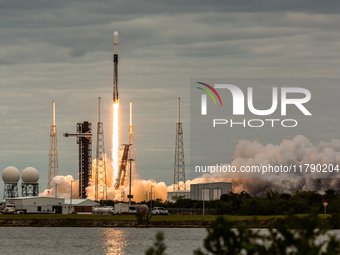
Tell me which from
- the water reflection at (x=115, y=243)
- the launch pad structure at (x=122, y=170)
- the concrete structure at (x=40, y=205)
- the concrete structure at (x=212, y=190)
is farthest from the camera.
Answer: the concrete structure at (x=212, y=190)

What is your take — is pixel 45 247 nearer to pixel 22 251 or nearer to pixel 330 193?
pixel 22 251

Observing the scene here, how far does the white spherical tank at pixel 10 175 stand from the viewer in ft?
563

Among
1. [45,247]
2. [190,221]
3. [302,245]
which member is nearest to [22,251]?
[45,247]

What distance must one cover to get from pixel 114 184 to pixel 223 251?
136 m

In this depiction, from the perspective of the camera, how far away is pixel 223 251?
2192 centimetres

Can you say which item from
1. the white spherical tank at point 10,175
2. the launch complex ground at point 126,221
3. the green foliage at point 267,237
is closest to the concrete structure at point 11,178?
the white spherical tank at point 10,175

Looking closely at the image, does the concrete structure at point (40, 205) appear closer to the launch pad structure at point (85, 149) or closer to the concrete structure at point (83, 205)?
the concrete structure at point (83, 205)

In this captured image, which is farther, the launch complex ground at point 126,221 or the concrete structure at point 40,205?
the concrete structure at point 40,205

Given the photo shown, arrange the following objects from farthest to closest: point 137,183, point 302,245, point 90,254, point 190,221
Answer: point 137,183, point 190,221, point 90,254, point 302,245

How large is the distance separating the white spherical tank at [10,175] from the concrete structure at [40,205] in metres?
30.9

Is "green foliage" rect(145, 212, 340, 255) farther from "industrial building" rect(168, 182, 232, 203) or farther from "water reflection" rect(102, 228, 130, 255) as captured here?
"industrial building" rect(168, 182, 232, 203)

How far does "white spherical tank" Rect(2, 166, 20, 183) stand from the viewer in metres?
172

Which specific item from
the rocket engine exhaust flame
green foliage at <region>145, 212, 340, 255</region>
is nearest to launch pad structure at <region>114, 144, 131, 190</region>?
the rocket engine exhaust flame

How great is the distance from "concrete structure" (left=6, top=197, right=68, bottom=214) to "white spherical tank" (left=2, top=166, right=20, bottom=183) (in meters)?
30.9
